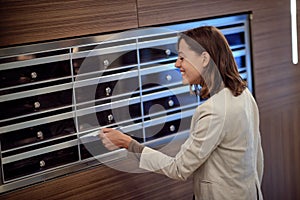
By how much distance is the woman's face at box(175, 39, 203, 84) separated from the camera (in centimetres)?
211

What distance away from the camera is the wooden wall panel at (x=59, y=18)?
207 centimetres

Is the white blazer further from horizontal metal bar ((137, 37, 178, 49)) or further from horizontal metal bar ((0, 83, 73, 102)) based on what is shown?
horizontal metal bar ((137, 37, 178, 49))

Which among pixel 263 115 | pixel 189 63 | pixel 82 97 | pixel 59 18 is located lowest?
pixel 263 115

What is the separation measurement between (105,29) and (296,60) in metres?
1.35

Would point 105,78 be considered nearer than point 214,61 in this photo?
No

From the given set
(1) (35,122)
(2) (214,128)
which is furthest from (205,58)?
(1) (35,122)

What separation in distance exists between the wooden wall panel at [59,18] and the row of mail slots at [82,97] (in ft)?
0.15

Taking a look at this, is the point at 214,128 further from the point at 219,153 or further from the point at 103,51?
the point at 103,51

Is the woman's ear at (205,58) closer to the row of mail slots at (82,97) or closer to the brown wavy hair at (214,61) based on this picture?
the brown wavy hair at (214,61)

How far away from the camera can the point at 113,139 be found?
2264mm

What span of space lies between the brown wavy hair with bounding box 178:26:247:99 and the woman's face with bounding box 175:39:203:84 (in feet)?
0.06

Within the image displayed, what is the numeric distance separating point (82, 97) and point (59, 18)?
1.18 ft

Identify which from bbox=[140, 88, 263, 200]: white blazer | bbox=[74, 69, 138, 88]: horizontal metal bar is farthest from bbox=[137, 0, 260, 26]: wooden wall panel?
bbox=[140, 88, 263, 200]: white blazer

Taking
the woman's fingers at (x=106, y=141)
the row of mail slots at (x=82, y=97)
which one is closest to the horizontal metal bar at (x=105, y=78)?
the row of mail slots at (x=82, y=97)
